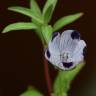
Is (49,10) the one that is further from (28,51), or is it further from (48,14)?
(28,51)

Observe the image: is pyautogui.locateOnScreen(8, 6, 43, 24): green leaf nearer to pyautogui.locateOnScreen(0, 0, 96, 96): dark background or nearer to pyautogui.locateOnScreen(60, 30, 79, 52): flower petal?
pyautogui.locateOnScreen(60, 30, 79, 52): flower petal

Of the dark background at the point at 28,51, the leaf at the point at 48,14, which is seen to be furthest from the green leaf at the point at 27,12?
the dark background at the point at 28,51

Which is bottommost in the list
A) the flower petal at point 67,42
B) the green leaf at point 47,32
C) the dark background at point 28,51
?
the dark background at point 28,51

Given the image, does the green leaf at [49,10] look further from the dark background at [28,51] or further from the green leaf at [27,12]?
the dark background at [28,51]

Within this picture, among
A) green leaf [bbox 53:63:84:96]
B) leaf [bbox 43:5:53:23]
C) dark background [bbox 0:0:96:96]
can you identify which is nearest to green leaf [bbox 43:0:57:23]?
leaf [bbox 43:5:53:23]

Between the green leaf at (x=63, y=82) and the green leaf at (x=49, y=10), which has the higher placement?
the green leaf at (x=49, y=10)

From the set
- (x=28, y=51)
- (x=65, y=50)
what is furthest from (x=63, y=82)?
(x=28, y=51)

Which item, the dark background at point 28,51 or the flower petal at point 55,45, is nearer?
the flower petal at point 55,45
